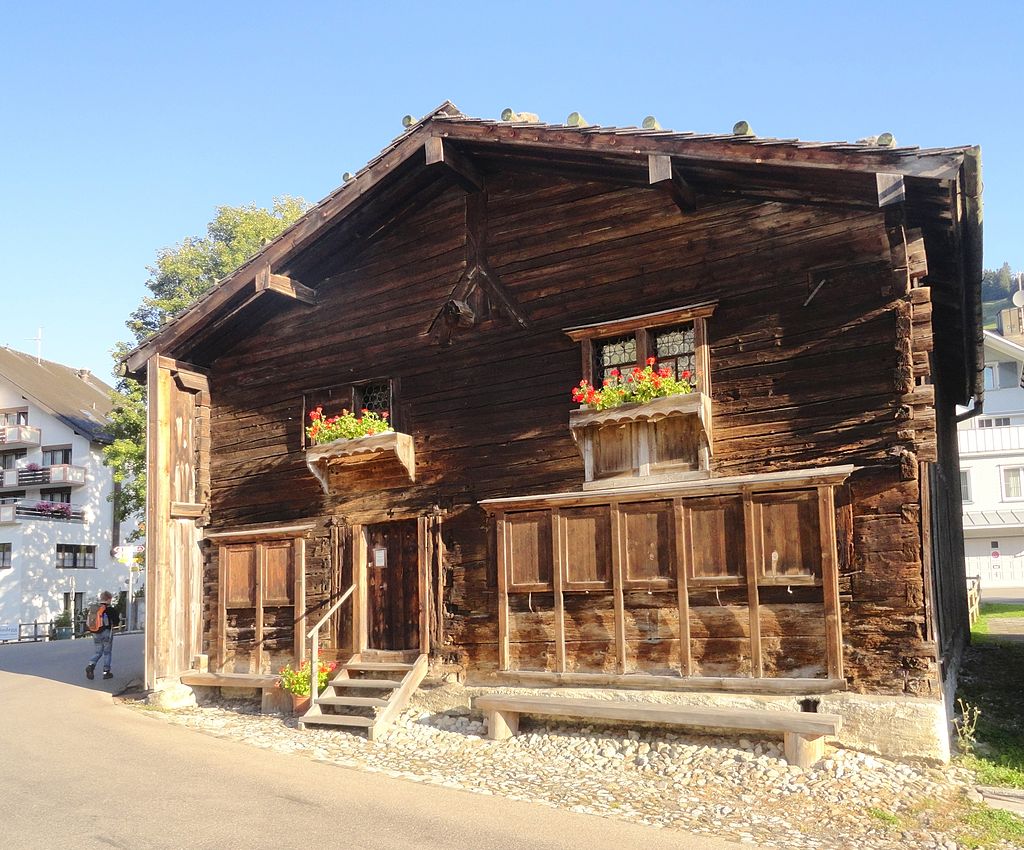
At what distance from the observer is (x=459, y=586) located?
43.7 ft

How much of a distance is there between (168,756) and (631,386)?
7103 mm

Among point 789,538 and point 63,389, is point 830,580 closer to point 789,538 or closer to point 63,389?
point 789,538

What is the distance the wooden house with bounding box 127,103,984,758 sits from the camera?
10.4 metres

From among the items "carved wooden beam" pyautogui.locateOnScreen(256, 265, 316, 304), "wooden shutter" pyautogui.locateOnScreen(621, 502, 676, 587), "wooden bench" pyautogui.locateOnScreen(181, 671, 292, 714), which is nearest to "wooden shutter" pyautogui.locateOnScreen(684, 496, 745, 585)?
"wooden shutter" pyautogui.locateOnScreen(621, 502, 676, 587)

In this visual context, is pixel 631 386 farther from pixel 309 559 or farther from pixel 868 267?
pixel 309 559

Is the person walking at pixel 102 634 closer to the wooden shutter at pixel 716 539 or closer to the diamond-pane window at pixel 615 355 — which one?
the diamond-pane window at pixel 615 355

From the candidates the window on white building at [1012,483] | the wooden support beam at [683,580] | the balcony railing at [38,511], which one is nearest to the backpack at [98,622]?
the wooden support beam at [683,580]

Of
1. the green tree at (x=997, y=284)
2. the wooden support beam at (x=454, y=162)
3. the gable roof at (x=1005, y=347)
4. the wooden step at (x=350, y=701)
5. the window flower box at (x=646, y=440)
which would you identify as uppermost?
the green tree at (x=997, y=284)

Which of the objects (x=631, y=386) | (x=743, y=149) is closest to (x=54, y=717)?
(x=631, y=386)

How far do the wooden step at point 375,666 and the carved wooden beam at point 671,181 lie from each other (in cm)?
739

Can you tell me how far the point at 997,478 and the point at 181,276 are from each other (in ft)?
119

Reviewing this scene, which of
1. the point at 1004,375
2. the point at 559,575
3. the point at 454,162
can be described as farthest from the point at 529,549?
the point at 1004,375

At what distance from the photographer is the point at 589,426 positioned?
11.8m

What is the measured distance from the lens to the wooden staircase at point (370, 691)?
1262 cm
